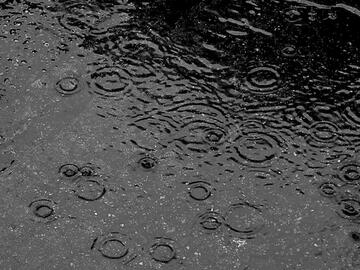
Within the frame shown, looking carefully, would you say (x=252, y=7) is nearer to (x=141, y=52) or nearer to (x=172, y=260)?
(x=141, y=52)

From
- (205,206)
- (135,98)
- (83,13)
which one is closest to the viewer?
(205,206)

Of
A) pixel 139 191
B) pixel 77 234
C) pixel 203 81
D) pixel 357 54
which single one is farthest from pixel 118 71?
pixel 357 54

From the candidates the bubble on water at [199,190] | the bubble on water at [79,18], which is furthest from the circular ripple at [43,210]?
the bubble on water at [79,18]

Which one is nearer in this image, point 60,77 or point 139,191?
point 139,191

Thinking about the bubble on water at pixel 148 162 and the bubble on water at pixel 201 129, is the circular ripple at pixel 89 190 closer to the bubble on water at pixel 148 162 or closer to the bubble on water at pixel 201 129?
the bubble on water at pixel 148 162

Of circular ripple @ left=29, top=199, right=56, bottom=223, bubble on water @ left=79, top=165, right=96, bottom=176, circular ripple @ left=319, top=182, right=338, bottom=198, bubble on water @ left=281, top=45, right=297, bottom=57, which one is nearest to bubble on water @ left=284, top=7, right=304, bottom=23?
bubble on water @ left=281, top=45, right=297, bottom=57

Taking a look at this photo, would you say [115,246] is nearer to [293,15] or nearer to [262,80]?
[262,80]
